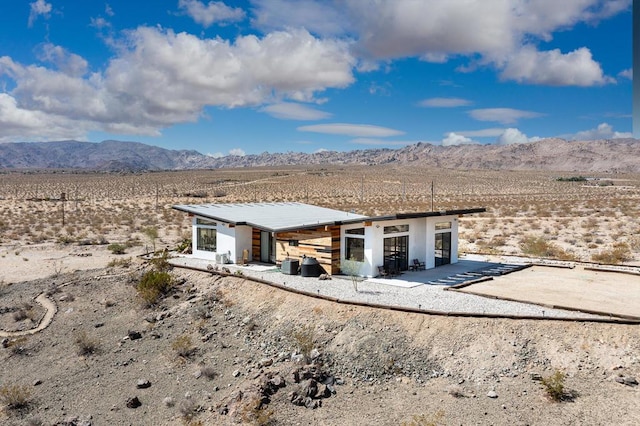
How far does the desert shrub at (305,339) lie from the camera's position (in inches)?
600

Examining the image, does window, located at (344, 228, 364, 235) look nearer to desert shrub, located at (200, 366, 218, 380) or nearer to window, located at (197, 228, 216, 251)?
window, located at (197, 228, 216, 251)

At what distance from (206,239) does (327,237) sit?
7675 millimetres

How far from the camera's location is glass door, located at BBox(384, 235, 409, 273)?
876 inches

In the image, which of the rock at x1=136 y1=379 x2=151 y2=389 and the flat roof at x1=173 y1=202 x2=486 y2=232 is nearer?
the rock at x1=136 y1=379 x2=151 y2=389

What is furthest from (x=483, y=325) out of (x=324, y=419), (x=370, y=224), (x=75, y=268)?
(x=75, y=268)

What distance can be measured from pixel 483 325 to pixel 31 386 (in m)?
13.6

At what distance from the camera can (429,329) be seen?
15227mm

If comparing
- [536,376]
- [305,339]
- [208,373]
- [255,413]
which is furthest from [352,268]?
[255,413]

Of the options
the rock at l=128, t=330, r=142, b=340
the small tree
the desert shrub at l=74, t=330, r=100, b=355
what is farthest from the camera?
the small tree

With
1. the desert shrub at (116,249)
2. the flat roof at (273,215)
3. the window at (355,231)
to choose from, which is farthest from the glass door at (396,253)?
the desert shrub at (116,249)

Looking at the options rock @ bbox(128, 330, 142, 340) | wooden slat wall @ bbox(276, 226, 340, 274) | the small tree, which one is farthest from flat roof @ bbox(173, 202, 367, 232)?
rock @ bbox(128, 330, 142, 340)

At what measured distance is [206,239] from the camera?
26391 millimetres

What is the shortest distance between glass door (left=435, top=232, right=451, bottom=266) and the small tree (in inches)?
195

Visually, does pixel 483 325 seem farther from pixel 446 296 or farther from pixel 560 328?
pixel 446 296
